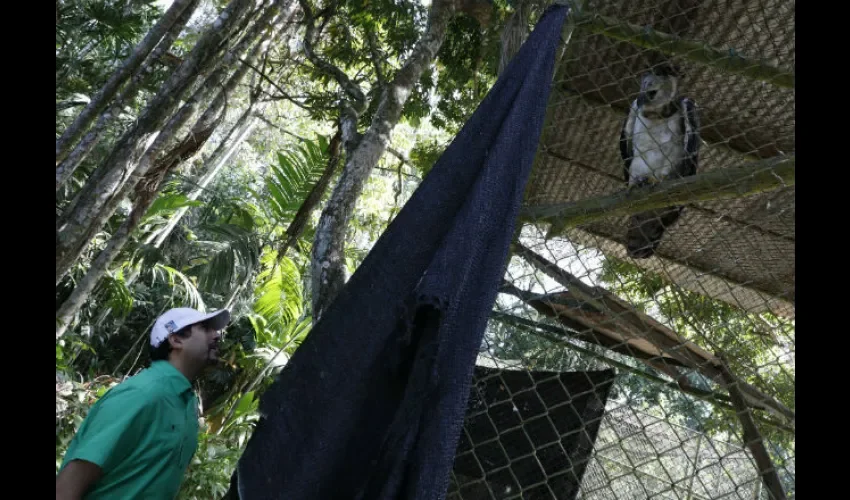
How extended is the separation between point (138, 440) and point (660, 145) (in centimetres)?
227

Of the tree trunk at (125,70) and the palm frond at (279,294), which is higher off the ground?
the tree trunk at (125,70)

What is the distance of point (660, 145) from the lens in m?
2.95

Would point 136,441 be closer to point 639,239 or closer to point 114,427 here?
point 114,427

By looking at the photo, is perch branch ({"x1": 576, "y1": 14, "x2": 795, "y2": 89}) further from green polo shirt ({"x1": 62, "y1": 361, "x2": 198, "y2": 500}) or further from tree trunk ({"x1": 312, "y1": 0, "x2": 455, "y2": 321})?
green polo shirt ({"x1": 62, "y1": 361, "x2": 198, "y2": 500})

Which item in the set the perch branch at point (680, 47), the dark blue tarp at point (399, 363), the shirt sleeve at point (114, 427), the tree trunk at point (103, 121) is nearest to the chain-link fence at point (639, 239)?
the perch branch at point (680, 47)

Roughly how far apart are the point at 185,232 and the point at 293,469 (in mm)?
9051

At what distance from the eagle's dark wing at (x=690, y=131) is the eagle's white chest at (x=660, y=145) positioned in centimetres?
5

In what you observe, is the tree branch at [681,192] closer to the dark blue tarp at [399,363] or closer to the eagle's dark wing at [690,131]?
the dark blue tarp at [399,363]

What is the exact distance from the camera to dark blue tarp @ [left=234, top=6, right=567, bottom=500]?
43.6 inches

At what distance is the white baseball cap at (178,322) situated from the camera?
2379 millimetres

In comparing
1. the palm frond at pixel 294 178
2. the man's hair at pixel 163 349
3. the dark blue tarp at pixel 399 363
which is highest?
the palm frond at pixel 294 178

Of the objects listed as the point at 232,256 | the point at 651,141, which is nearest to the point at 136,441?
the point at 651,141
